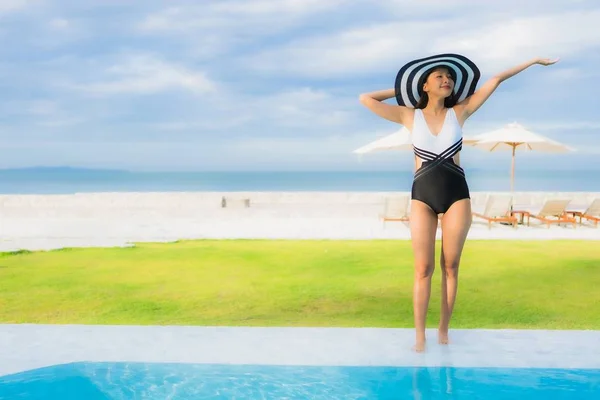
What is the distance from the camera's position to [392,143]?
15.2 metres

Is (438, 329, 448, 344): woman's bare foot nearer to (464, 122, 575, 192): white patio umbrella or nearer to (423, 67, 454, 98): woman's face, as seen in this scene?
(423, 67, 454, 98): woman's face

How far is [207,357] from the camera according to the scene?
15.0ft

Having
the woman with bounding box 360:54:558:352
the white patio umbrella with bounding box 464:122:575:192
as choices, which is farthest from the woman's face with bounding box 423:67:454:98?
the white patio umbrella with bounding box 464:122:575:192

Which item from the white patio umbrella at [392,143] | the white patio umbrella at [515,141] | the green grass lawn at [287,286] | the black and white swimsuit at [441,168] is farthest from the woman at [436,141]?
the white patio umbrella at [515,141]

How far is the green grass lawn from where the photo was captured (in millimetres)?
6516

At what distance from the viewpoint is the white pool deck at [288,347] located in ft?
14.8

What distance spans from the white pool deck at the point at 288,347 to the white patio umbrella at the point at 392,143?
10.1 metres

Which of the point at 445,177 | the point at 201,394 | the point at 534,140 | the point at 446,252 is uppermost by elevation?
the point at 534,140

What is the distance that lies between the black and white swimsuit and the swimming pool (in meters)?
1.07

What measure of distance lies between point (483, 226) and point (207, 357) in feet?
40.1

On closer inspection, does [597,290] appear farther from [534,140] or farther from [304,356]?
[534,140]

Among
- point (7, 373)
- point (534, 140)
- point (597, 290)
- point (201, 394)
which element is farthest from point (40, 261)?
point (534, 140)

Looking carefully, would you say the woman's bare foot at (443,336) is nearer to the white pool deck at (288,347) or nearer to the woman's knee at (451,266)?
the white pool deck at (288,347)

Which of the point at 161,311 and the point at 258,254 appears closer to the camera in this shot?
the point at 161,311
